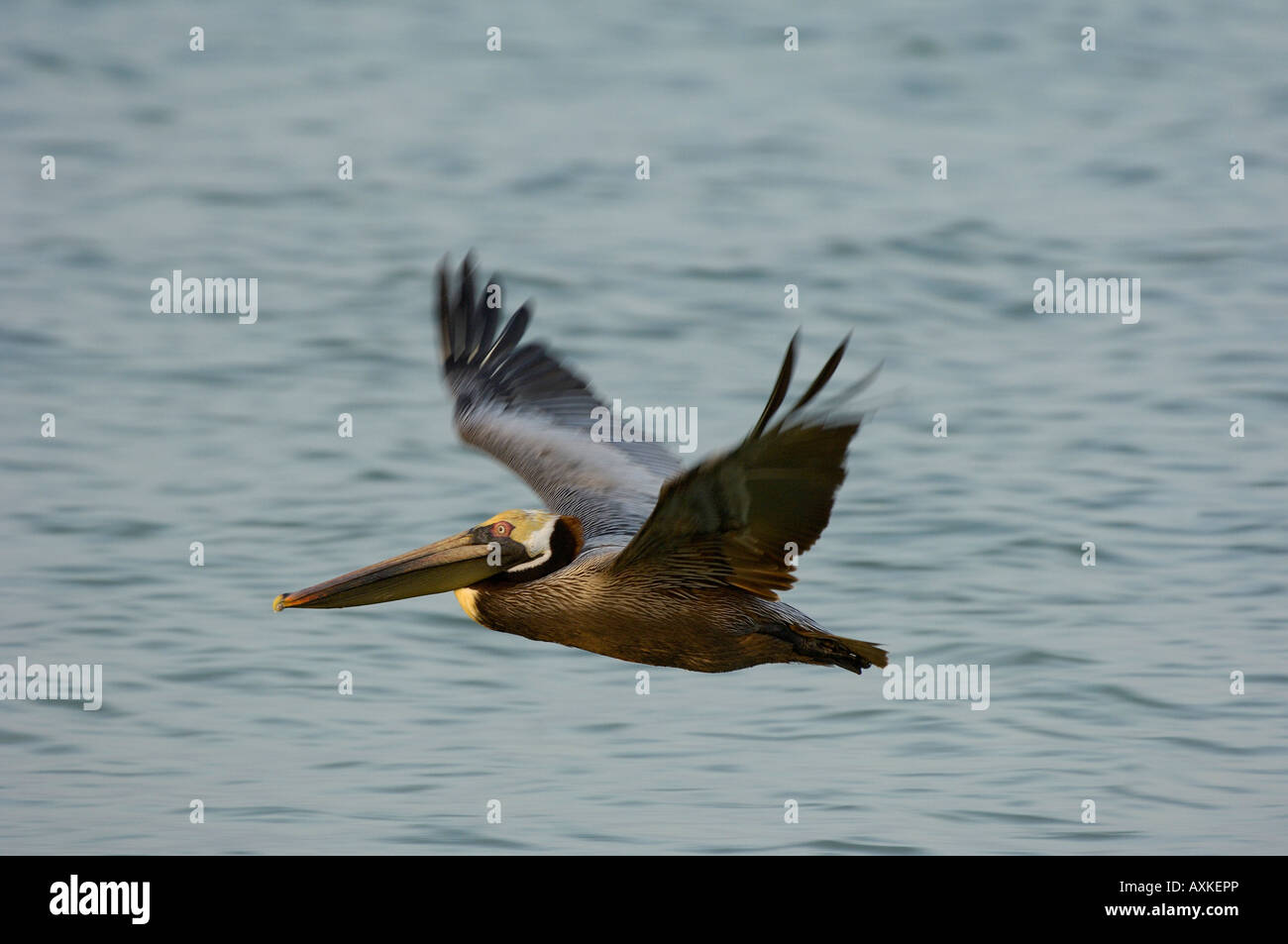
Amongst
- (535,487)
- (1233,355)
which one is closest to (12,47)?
(1233,355)

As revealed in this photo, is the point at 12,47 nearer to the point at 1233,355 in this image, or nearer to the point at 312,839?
the point at 1233,355

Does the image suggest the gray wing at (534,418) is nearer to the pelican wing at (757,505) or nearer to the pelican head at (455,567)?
the pelican head at (455,567)

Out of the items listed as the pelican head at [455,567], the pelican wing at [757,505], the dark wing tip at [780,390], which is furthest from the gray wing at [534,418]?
the dark wing tip at [780,390]

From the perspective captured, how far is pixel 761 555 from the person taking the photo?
5.90 m

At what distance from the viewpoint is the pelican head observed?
6328 millimetres

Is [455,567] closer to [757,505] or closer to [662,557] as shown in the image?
[662,557]

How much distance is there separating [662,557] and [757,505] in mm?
469

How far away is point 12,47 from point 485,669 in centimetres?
1459

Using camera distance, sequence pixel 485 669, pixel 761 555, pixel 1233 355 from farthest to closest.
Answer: pixel 1233 355
pixel 485 669
pixel 761 555

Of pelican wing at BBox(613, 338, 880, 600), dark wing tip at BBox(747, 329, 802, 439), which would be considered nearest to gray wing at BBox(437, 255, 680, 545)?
pelican wing at BBox(613, 338, 880, 600)

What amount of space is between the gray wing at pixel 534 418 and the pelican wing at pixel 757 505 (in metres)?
1.06

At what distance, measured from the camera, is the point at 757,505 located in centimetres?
557

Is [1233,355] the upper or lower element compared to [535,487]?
upper

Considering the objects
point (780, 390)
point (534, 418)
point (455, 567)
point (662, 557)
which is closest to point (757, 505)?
point (662, 557)
